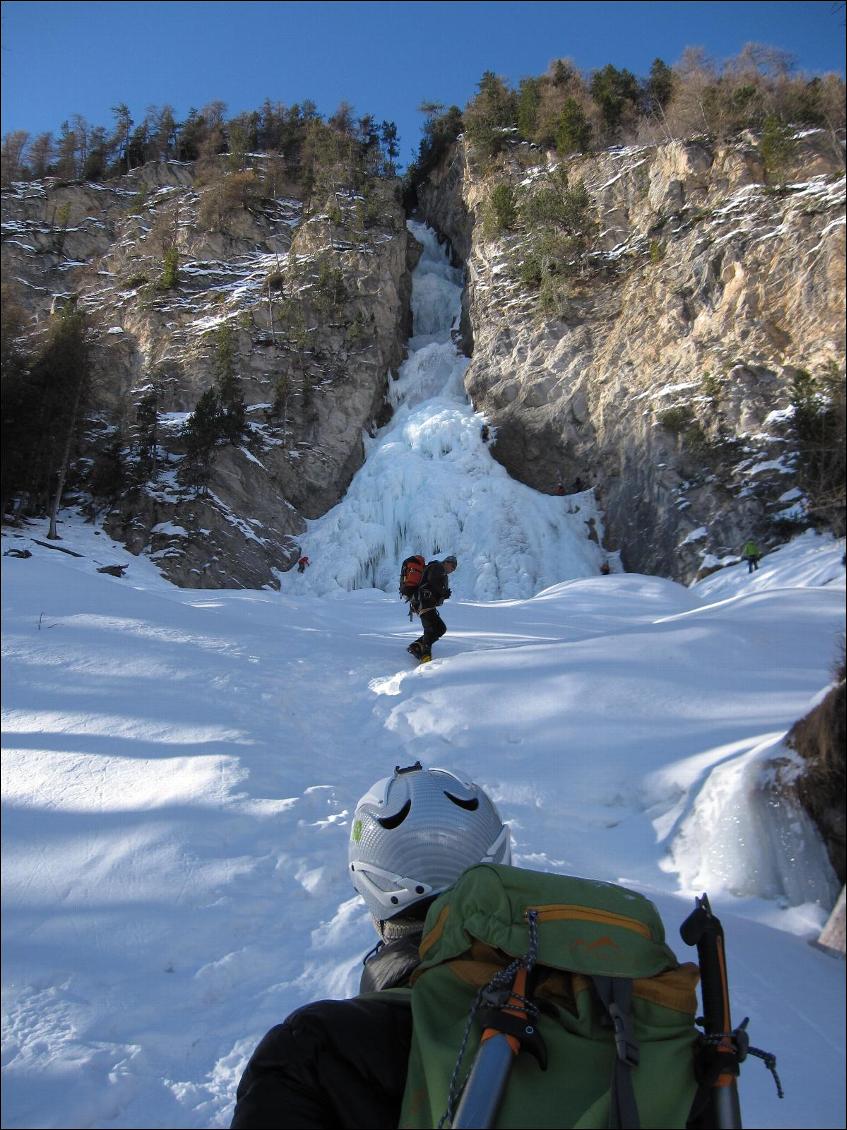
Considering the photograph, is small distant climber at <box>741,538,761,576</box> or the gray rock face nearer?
small distant climber at <box>741,538,761,576</box>

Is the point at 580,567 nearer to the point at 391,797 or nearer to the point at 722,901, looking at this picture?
the point at 722,901

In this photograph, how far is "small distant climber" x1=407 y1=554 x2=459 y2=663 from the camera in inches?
295

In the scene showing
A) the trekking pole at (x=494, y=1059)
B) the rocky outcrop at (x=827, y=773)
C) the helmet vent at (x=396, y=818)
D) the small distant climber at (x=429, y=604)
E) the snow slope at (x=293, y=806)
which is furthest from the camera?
the small distant climber at (x=429, y=604)

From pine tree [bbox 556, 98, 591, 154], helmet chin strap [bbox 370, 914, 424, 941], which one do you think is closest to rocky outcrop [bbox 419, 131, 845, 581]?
pine tree [bbox 556, 98, 591, 154]

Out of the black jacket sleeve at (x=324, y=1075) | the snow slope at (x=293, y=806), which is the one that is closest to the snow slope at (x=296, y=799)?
the snow slope at (x=293, y=806)

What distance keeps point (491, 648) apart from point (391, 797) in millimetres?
5960

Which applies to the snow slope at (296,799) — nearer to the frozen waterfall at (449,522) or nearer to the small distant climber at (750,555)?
A: the small distant climber at (750,555)

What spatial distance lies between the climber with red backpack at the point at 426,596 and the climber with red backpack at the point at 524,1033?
251 inches

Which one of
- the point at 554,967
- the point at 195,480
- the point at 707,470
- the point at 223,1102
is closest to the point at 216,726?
the point at 223,1102

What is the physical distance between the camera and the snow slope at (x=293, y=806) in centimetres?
222

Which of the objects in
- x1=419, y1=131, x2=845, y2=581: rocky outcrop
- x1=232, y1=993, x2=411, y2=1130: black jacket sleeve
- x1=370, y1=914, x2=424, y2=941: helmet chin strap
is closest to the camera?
x1=232, y1=993, x2=411, y2=1130: black jacket sleeve

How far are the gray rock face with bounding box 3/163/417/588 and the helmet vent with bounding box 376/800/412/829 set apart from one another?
68.6ft

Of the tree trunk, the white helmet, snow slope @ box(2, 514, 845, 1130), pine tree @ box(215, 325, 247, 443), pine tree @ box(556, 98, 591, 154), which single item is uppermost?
pine tree @ box(556, 98, 591, 154)

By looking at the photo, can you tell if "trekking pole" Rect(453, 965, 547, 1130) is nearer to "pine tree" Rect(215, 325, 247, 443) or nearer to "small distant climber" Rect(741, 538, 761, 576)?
"small distant climber" Rect(741, 538, 761, 576)
